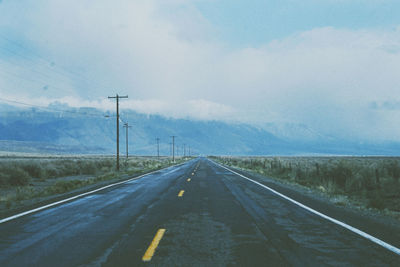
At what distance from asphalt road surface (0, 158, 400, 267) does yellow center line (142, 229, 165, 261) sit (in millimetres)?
16

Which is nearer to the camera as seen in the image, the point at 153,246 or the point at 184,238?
the point at 153,246

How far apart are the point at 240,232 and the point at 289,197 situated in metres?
6.45

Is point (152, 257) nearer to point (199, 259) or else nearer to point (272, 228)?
point (199, 259)

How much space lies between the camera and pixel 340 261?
5.42 meters

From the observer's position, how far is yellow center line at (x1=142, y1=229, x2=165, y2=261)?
5.46 metres

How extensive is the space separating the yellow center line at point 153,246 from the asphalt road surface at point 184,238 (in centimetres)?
2

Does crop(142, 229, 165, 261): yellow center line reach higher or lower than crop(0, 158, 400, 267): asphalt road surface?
higher

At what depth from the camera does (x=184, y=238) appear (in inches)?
265

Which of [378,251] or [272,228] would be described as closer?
[378,251]

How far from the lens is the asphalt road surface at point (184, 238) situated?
5.43m

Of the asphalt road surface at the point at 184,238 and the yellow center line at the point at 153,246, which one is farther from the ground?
the yellow center line at the point at 153,246

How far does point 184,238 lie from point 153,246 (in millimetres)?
842

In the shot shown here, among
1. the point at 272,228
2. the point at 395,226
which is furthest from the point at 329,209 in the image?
the point at 272,228

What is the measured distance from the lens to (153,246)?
6.10 m
